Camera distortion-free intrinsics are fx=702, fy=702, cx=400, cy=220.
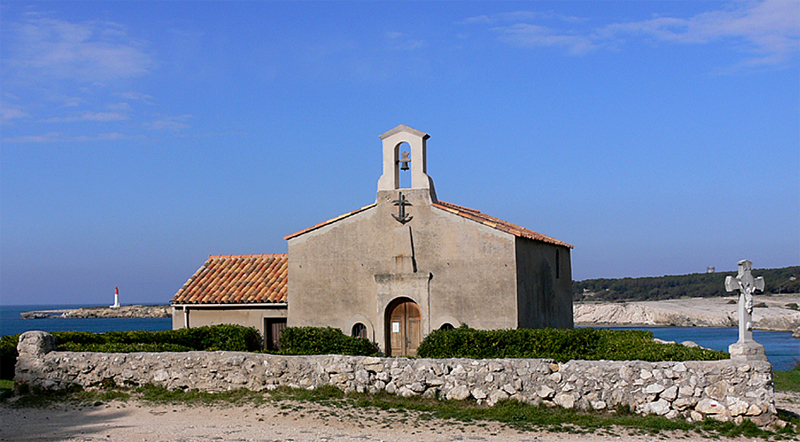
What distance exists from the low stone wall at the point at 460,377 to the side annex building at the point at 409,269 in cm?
596

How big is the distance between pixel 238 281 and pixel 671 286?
109321 millimetres

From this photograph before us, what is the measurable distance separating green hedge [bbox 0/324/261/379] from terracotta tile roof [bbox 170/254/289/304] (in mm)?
1369

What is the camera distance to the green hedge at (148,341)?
1688 centimetres

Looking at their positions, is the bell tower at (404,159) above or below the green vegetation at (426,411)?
above

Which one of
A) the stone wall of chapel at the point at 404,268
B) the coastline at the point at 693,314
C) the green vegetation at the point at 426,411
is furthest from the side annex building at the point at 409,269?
the coastline at the point at 693,314

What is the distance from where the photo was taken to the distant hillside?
105581 millimetres

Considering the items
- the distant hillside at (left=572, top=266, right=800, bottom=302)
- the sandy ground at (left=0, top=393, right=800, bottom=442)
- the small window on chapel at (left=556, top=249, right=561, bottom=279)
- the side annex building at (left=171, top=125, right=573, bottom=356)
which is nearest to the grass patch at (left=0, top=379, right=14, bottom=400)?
the sandy ground at (left=0, top=393, right=800, bottom=442)

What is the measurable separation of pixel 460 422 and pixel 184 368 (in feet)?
20.8

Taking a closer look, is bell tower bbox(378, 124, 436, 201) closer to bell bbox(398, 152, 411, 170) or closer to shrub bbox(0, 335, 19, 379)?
bell bbox(398, 152, 411, 170)

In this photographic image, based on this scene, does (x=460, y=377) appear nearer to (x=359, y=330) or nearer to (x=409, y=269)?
(x=409, y=269)

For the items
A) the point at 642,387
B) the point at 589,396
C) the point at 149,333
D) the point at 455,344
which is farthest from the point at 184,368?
the point at 642,387

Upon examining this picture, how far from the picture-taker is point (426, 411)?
13164mm

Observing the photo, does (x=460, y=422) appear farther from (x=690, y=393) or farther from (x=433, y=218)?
(x=433, y=218)

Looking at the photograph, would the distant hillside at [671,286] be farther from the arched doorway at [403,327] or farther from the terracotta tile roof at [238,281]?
the arched doorway at [403,327]
